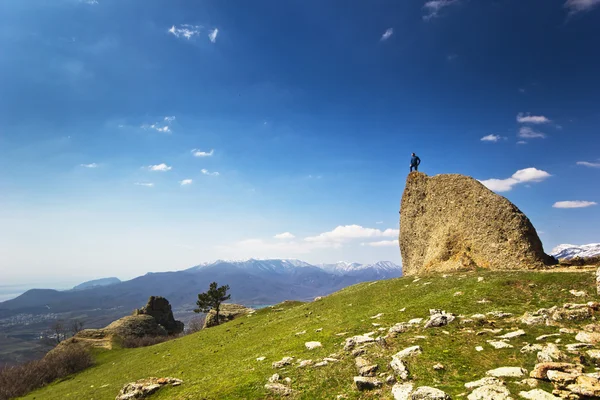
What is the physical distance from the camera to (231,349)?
31156mm

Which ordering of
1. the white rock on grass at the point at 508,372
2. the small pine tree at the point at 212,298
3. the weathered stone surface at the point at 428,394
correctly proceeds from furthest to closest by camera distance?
1. the small pine tree at the point at 212,298
2. the white rock on grass at the point at 508,372
3. the weathered stone surface at the point at 428,394

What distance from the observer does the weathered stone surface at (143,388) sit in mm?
19219

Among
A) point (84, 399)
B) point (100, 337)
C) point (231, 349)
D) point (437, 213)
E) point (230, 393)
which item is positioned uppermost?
point (437, 213)

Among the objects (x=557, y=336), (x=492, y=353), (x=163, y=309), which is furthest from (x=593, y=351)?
(x=163, y=309)

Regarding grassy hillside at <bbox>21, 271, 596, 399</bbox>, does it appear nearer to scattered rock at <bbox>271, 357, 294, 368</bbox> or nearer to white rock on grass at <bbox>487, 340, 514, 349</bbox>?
white rock on grass at <bbox>487, 340, 514, 349</bbox>

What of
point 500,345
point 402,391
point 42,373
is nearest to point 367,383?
point 402,391

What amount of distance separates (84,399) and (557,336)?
122 feet

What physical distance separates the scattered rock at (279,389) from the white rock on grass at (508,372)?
8.62m

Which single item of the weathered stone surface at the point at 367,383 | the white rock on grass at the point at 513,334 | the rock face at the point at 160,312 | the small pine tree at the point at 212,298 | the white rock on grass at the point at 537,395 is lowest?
the rock face at the point at 160,312

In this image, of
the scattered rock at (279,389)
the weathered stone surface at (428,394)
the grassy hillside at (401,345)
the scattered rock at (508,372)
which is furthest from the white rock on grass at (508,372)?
the scattered rock at (279,389)

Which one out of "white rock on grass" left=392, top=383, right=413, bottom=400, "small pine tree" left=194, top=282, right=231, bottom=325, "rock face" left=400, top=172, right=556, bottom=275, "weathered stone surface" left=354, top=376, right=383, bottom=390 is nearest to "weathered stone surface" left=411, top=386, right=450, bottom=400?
"white rock on grass" left=392, top=383, right=413, bottom=400

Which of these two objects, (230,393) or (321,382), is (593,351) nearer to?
(321,382)

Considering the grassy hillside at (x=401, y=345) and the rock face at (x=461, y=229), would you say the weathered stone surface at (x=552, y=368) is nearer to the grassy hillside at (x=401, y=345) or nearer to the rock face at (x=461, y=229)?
the grassy hillside at (x=401, y=345)

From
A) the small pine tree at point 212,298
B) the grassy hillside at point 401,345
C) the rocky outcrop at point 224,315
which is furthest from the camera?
the small pine tree at point 212,298
